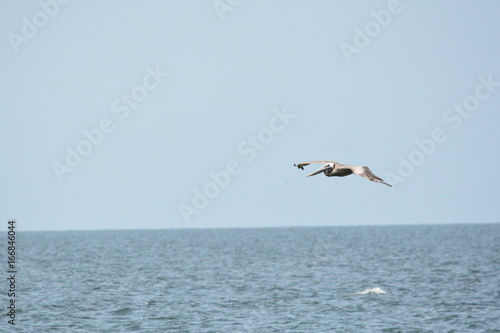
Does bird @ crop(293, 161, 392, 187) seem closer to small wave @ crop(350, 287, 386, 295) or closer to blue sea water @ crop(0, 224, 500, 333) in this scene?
blue sea water @ crop(0, 224, 500, 333)

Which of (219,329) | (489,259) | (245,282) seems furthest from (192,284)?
(489,259)

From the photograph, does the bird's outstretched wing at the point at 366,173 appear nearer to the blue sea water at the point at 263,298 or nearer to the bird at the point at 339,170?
the bird at the point at 339,170

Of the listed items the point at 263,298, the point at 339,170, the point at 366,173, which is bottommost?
the point at 263,298

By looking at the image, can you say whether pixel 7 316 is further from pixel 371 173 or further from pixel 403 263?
pixel 403 263

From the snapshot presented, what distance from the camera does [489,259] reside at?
337 feet

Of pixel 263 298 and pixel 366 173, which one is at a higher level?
pixel 366 173

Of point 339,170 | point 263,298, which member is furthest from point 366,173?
point 263,298

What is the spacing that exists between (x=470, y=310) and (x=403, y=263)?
150 ft

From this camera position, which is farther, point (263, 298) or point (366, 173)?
point (263, 298)

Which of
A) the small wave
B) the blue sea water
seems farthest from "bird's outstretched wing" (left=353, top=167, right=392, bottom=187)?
the small wave

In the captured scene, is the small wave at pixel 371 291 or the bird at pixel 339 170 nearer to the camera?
the bird at pixel 339 170

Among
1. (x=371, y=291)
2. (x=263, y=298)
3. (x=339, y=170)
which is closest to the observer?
(x=339, y=170)

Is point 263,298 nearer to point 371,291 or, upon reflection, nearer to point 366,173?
point 371,291

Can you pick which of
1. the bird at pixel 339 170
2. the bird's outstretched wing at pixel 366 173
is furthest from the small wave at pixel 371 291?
the bird's outstretched wing at pixel 366 173
